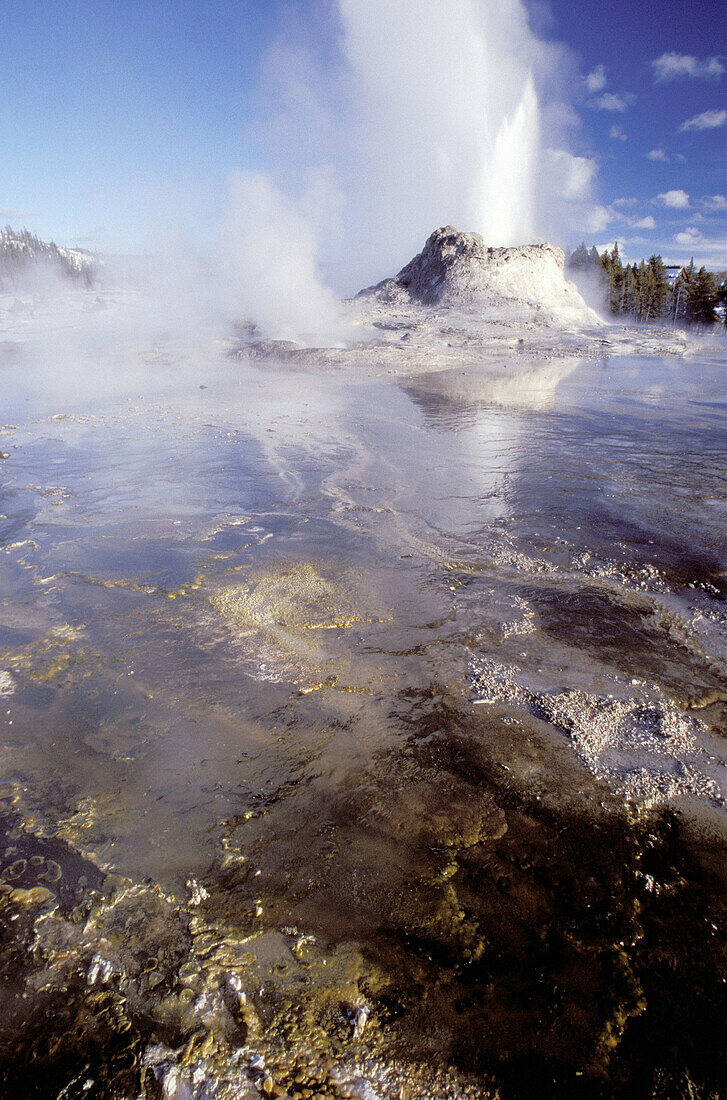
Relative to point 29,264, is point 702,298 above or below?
below

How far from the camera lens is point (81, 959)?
170cm

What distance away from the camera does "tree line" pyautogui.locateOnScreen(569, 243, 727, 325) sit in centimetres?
3559

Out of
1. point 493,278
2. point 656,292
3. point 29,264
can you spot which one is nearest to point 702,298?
point 656,292

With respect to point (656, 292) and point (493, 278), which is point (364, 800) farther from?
point (656, 292)

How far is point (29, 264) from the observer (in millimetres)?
56500

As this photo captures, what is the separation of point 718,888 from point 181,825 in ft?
6.33

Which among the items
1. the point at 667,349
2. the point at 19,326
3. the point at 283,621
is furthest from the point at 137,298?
the point at 283,621

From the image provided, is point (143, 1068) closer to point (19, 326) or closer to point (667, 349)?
point (667, 349)

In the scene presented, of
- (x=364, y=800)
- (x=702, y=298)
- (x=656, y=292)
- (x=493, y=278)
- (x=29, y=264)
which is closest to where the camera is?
(x=364, y=800)

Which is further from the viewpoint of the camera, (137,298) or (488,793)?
(137,298)

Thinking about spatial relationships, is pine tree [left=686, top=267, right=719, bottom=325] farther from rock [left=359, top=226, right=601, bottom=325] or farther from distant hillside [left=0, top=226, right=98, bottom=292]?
distant hillside [left=0, top=226, right=98, bottom=292]

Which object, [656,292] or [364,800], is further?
[656,292]

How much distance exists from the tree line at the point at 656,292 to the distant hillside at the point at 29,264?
160 feet

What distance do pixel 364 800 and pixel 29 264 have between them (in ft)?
233
